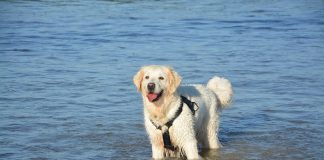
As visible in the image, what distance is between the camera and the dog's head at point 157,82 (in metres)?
9.07

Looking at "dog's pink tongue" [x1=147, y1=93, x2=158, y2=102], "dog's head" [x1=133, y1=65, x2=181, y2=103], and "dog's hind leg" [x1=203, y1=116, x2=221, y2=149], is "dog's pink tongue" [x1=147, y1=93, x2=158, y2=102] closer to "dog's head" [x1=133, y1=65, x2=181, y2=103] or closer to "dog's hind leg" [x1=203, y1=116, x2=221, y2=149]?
"dog's head" [x1=133, y1=65, x2=181, y2=103]

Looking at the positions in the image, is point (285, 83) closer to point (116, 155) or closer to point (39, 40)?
point (116, 155)

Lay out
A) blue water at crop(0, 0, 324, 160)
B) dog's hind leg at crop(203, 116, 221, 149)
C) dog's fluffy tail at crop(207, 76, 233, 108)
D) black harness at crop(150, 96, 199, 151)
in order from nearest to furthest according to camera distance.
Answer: black harness at crop(150, 96, 199, 151) < dog's hind leg at crop(203, 116, 221, 149) < dog's fluffy tail at crop(207, 76, 233, 108) < blue water at crop(0, 0, 324, 160)

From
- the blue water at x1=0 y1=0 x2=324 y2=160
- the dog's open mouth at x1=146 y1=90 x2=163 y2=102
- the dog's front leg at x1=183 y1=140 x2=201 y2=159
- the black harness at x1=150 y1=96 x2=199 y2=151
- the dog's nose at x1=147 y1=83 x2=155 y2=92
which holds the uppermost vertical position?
the dog's nose at x1=147 y1=83 x2=155 y2=92

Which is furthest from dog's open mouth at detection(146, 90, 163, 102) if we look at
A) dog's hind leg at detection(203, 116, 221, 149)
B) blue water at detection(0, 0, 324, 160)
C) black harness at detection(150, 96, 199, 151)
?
blue water at detection(0, 0, 324, 160)

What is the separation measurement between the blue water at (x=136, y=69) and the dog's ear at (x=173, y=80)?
145 cm

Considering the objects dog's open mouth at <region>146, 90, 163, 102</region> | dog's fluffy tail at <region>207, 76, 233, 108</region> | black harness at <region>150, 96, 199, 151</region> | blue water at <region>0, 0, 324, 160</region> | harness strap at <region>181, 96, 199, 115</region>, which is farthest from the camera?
blue water at <region>0, 0, 324, 160</region>

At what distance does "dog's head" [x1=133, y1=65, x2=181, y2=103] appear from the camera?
907 cm

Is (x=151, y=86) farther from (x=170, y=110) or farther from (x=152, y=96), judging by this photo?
(x=170, y=110)

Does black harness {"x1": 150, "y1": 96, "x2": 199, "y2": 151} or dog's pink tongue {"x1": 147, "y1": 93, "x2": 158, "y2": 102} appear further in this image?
black harness {"x1": 150, "y1": 96, "x2": 199, "y2": 151}

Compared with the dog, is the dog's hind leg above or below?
below

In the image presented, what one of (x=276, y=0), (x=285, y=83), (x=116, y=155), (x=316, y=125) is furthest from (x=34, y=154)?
(x=276, y=0)

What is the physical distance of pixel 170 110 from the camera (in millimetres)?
9305

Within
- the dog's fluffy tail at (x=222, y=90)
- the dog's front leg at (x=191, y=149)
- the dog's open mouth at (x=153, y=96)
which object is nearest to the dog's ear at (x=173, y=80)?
the dog's open mouth at (x=153, y=96)
